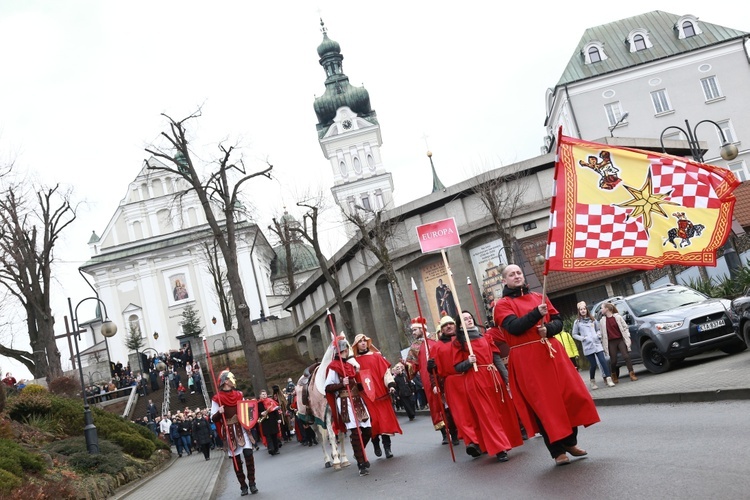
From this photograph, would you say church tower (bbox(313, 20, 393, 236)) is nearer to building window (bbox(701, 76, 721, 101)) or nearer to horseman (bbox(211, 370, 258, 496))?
building window (bbox(701, 76, 721, 101))

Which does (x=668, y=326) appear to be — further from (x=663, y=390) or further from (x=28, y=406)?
(x=28, y=406)

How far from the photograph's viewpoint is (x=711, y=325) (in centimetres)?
1897

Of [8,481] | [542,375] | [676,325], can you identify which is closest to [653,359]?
[676,325]

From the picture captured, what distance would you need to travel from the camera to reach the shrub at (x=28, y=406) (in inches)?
979

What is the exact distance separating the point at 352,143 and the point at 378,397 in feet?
337

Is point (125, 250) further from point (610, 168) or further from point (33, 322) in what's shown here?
point (610, 168)

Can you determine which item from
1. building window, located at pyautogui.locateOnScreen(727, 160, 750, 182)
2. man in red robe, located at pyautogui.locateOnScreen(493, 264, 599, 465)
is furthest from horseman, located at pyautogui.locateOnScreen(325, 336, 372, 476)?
building window, located at pyautogui.locateOnScreen(727, 160, 750, 182)

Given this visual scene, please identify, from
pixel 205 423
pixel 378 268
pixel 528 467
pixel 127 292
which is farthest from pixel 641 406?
pixel 127 292

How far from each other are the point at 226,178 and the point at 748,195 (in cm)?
2233

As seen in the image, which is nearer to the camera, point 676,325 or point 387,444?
point 387,444

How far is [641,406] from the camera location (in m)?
14.8

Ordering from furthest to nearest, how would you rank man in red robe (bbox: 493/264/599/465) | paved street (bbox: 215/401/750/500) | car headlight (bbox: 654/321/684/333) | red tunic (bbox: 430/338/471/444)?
car headlight (bbox: 654/321/684/333) → red tunic (bbox: 430/338/471/444) → man in red robe (bbox: 493/264/599/465) → paved street (bbox: 215/401/750/500)

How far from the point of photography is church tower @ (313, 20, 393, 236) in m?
115

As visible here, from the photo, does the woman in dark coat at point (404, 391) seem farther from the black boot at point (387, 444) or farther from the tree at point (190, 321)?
the tree at point (190, 321)
